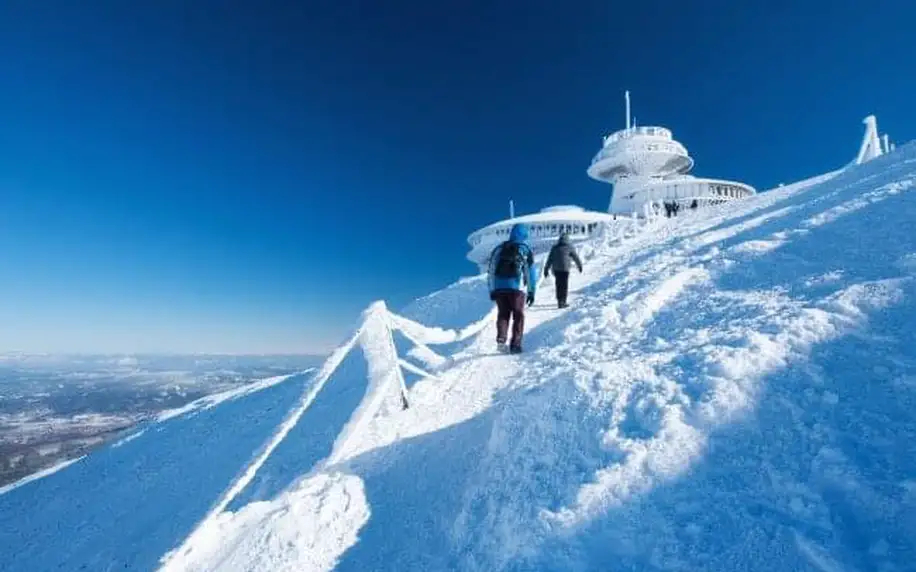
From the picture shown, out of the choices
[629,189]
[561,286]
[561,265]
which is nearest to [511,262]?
[561,286]

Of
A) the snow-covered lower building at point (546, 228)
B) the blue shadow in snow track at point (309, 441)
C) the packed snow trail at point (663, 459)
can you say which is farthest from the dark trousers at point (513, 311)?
the snow-covered lower building at point (546, 228)

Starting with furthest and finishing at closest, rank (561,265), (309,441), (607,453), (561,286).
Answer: (561,265) < (561,286) < (309,441) < (607,453)

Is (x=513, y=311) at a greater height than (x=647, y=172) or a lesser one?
lesser

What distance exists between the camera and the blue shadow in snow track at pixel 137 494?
584 centimetres

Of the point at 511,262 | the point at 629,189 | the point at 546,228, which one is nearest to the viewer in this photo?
the point at 511,262

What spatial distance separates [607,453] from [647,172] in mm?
42490

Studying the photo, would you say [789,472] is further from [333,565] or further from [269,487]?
[269,487]

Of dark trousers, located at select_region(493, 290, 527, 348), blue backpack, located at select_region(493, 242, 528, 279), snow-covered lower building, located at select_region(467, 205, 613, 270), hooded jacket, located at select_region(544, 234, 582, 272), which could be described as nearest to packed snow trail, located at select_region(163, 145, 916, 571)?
dark trousers, located at select_region(493, 290, 527, 348)

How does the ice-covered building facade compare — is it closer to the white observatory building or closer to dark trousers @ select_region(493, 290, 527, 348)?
the white observatory building

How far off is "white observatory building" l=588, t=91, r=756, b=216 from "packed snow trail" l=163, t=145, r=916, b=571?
104 feet

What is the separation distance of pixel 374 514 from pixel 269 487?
1.65m

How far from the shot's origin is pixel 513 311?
24.8ft

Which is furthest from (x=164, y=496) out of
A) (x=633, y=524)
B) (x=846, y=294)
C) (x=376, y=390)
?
(x=846, y=294)

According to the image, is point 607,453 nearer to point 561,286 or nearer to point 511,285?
point 511,285
